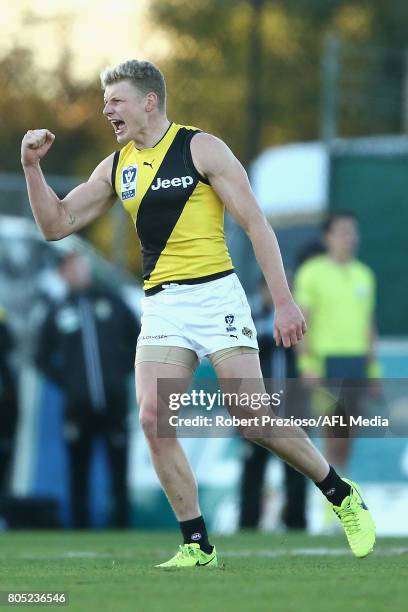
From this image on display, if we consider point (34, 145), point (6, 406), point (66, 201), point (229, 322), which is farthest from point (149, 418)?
point (6, 406)

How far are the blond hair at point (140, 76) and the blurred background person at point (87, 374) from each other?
6.28 metres

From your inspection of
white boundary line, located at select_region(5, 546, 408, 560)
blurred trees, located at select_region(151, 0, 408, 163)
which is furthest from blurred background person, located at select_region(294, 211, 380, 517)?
blurred trees, located at select_region(151, 0, 408, 163)

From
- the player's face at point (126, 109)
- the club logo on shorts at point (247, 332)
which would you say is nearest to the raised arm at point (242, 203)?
the club logo on shorts at point (247, 332)

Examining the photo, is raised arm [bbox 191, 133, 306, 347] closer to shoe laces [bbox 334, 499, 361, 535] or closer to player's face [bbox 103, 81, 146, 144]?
player's face [bbox 103, 81, 146, 144]

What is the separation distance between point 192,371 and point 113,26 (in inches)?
1028

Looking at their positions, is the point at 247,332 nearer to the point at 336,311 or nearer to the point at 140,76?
the point at 140,76

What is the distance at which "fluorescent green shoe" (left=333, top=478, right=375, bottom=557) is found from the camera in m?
7.57

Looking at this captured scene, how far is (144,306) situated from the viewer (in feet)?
24.4

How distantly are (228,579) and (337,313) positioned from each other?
241 inches

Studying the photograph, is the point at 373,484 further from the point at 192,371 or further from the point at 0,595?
the point at 0,595

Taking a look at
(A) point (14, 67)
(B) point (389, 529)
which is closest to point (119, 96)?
(B) point (389, 529)

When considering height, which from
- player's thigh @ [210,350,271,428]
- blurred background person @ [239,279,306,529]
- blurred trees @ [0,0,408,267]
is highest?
blurred trees @ [0,0,408,267]

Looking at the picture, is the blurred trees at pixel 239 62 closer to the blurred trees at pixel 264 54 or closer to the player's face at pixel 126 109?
the blurred trees at pixel 264 54

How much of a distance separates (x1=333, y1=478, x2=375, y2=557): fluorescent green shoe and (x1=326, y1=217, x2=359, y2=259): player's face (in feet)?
16.5
